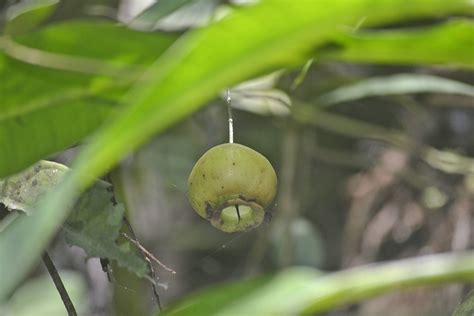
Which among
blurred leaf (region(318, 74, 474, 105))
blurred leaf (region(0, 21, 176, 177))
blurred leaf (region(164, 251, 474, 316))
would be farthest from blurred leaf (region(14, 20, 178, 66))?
blurred leaf (region(318, 74, 474, 105))

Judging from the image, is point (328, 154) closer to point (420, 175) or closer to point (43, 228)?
point (420, 175)

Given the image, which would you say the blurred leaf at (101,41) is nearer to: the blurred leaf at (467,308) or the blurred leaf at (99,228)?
the blurred leaf at (99,228)

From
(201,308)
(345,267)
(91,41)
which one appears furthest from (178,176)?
(201,308)

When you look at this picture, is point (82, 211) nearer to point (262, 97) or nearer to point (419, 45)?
point (419, 45)

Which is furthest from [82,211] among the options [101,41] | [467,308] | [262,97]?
[262,97]

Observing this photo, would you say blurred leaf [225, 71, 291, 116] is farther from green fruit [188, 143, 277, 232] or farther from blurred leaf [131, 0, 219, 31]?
green fruit [188, 143, 277, 232]

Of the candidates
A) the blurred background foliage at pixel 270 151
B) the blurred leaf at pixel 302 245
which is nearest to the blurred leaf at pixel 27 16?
the blurred background foliage at pixel 270 151
